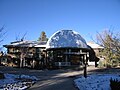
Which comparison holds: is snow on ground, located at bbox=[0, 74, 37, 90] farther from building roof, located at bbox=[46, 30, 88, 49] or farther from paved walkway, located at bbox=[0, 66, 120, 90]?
building roof, located at bbox=[46, 30, 88, 49]

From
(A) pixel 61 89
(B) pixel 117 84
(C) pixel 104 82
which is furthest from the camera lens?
(C) pixel 104 82

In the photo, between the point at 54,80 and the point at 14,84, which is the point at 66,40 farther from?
the point at 14,84

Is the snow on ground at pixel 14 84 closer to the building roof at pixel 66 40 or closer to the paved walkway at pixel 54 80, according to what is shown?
the paved walkway at pixel 54 80

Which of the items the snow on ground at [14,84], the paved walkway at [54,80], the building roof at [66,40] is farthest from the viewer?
the building roof at [66,40]

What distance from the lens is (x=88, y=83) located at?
1912cm

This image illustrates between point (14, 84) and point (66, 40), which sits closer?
point (14, 84)

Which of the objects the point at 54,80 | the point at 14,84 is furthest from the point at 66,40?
the point at 14,84

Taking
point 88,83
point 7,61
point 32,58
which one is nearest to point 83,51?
point 32,58

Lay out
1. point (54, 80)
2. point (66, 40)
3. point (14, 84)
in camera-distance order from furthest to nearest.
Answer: point (66, 40) → point (54, 80) → point (14, 84)

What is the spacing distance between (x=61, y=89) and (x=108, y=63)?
31.5m

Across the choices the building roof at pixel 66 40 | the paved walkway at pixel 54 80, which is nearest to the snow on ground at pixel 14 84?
the paved walkway at pixel 54 80

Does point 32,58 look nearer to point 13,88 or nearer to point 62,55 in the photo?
point 62,55

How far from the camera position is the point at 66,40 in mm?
51688

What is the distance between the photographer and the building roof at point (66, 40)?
5072 centimetres
